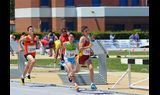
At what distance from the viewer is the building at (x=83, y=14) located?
224 ft

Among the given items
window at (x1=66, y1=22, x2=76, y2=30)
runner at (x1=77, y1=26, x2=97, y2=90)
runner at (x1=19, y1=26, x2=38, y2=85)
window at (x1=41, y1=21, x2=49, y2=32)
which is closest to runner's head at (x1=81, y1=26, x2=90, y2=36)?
runner at (x1=77, y1=26, x2=97, y2=90)

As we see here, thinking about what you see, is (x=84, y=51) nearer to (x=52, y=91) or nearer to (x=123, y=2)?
(x=52, y=91)

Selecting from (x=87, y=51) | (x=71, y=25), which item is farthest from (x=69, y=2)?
(x=87, y=51)

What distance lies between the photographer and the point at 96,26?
68625 millimetres

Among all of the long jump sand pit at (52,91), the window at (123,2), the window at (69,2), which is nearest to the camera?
the long jump sand pit at (52,91)

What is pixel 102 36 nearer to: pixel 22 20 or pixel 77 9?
pixel 77 9

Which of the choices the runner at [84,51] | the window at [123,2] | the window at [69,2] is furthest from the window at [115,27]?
the runner at [84,51]

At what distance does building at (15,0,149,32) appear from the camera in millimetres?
68125

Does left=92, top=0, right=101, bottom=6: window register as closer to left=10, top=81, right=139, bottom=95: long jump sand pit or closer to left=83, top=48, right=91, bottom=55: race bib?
left=10, top=81, right=139, bottom=95: long jump sand pit

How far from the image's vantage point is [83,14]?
6825 cm

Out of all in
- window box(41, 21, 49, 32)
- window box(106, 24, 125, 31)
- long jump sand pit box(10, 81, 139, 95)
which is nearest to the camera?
long jump sand pit box(10, 81, 139, 95)

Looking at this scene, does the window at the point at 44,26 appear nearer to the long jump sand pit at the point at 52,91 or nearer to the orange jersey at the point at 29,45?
the orange jersey at the point at 29,45
